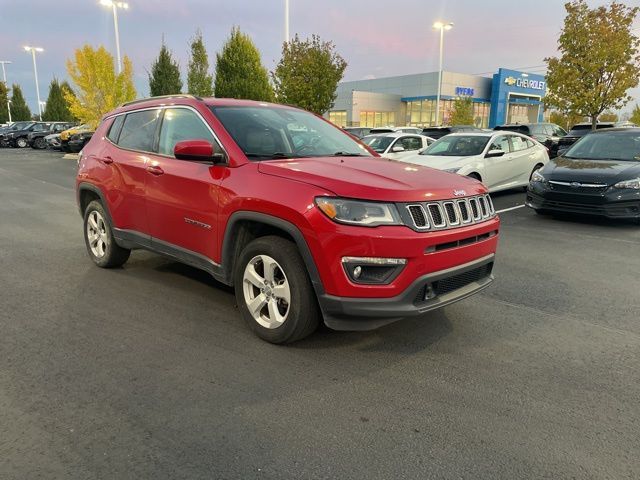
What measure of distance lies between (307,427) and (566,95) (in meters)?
21.1

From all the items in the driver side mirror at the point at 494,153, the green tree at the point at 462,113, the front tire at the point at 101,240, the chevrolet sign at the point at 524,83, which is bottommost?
the front tire at the point at 101,240

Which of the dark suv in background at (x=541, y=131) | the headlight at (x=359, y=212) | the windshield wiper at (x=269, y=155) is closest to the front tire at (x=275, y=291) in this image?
the headlight at (x=359, y=212)

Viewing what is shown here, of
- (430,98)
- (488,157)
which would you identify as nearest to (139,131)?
(488,157)

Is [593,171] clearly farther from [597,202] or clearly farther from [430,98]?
[430,98]

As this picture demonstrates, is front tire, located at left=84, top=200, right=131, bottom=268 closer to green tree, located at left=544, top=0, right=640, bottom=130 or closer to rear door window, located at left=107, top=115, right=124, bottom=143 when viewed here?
rear door window, located at left=107, top=115, right=124, bottom=143

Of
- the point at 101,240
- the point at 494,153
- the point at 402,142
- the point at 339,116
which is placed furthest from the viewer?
the point at 339,116

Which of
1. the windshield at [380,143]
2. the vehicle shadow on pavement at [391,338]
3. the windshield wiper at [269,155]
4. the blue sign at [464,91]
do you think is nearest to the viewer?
the vehicle shadow on pavement at [391,338]

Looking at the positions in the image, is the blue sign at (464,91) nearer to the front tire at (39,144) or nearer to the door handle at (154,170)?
the front tire at (39,144)

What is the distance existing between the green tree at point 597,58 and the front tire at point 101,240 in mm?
19371

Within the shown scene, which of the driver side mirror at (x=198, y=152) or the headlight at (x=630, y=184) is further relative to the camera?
the headlight at (x=630, y=184)

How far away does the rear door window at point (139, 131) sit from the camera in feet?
15.4

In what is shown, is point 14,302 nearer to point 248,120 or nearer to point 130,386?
point 130,386

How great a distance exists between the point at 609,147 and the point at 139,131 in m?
8.30

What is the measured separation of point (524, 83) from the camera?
5881cm
